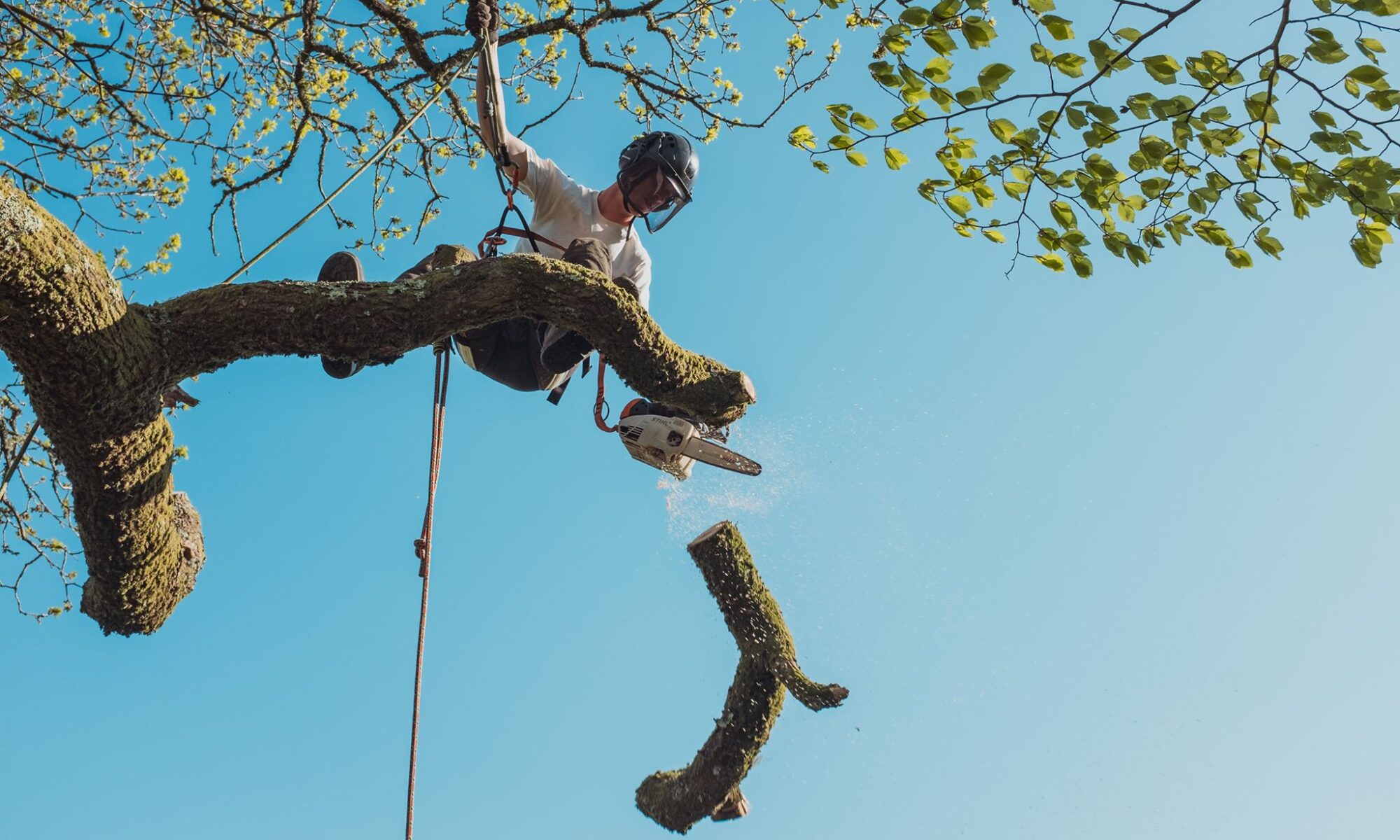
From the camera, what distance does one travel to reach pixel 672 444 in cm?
502

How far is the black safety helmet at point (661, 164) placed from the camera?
4988 millimetres

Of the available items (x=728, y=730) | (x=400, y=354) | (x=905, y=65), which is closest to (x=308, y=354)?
(x=400, y=354)

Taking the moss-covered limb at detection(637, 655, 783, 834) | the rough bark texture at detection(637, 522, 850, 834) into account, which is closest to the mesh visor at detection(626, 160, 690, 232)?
the rough bark texture at detection(637, 522, 850, 834)

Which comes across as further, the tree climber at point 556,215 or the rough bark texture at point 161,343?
the tree climber at point 556,215

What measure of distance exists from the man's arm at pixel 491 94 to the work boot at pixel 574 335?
0.62m

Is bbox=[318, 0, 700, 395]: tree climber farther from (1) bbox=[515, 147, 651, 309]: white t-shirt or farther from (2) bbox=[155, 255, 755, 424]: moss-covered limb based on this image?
(2) bbox=[155, 255, 755, 424]: moss-covered limb

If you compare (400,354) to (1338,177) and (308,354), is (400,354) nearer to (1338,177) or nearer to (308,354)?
(308,354)

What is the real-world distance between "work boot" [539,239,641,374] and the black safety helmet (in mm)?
564

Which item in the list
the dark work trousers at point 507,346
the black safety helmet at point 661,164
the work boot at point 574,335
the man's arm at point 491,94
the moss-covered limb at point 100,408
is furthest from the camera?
the black safety helmet at point 661,164

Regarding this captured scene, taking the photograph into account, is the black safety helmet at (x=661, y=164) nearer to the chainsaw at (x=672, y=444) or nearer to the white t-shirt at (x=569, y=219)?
the white t-shirt at (x=569, y=219)

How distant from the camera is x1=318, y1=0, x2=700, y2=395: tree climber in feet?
14.9

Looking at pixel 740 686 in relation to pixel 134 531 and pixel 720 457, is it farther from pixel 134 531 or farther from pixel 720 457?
pixel 134 531

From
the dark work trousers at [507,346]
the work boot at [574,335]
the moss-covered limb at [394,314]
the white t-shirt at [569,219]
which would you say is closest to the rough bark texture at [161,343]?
the moss-covered limb at [394,314]

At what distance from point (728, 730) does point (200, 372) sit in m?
2.92
